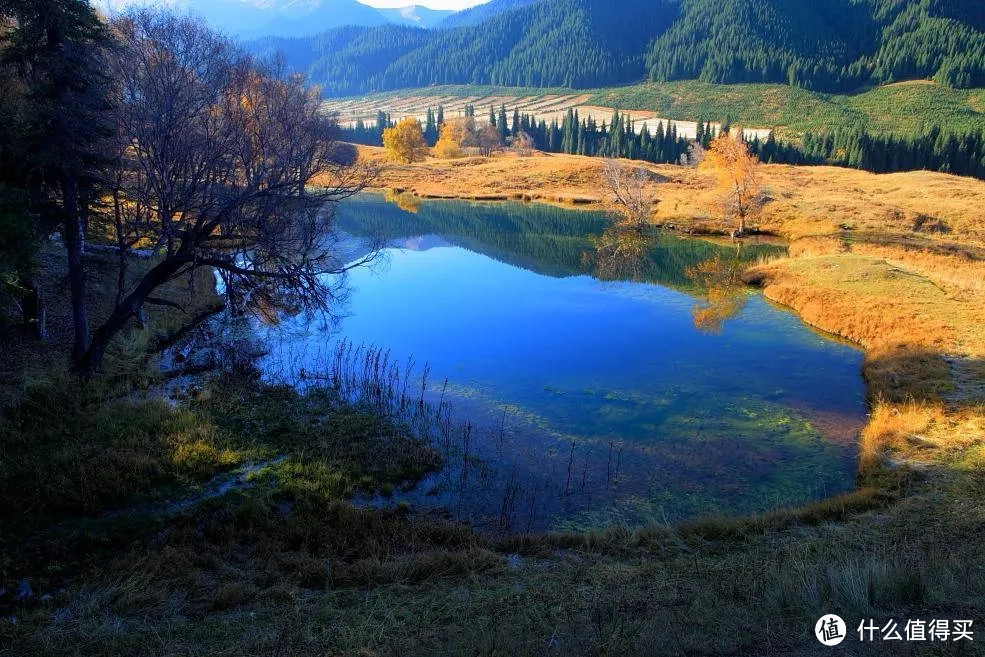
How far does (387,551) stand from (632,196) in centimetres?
5291

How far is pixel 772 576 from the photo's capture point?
8.25 metres

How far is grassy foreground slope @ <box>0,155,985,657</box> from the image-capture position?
23.0 ft

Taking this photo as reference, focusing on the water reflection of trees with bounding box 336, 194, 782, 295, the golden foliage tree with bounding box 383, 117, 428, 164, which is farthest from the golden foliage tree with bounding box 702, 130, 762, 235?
the golden foliage tree with bounding box 383, 117, 428, 164

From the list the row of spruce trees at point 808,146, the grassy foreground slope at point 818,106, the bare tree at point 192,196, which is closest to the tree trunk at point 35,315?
the bare tree at point 192,196

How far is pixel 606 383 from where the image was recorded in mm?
20969

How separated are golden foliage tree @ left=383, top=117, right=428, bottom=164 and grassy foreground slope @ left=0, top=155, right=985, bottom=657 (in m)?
86.4

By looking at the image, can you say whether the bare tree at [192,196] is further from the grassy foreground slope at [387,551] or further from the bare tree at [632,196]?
the bare tree at [632,196]

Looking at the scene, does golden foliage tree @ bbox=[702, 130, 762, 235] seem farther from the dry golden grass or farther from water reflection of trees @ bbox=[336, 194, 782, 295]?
water reflection of trees @ bbox=[336, 194, 782, 295]

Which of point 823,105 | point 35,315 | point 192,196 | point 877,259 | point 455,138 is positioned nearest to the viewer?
point 192,196

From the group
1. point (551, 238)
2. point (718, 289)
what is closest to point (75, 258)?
point (718, 289)

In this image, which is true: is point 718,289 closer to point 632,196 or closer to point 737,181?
point 737,181

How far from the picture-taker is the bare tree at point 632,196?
56188mm

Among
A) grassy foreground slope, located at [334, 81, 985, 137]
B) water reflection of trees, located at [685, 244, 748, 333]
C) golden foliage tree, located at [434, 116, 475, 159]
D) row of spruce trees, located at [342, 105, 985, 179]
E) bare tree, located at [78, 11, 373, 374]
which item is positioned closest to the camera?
bare tree, located at [78, 11, 373, 374]

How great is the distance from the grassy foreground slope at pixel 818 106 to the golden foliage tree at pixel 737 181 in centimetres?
8410
